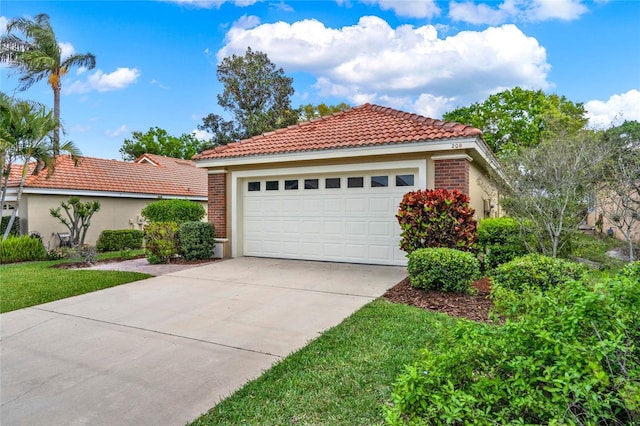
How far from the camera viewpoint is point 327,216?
9992mm

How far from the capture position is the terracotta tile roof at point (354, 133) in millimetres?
8617

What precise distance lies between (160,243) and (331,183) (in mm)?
5048

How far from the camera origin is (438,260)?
245 inches

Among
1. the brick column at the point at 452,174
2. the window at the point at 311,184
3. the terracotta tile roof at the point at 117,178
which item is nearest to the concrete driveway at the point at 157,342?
the brick column at the point at 452,174

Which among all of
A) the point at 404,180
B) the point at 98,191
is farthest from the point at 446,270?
the point at 98,191

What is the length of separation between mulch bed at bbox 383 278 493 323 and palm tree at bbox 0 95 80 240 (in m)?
12.6

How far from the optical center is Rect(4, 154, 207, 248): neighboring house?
47.4 ft

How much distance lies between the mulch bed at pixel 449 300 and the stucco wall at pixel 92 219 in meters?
14.3

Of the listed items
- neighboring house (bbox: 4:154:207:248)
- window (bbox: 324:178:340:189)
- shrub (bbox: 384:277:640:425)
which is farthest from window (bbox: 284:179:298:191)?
neighboring house (bbox: 4:154:207:248)

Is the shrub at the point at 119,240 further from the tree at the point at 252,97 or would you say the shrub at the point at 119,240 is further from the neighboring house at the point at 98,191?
the tree at the point at 252,97

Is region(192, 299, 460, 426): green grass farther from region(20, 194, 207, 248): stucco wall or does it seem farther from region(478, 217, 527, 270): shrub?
region(20, 194, 207, 248): stucco wall

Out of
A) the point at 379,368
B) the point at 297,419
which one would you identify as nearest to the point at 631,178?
the point at 379,368

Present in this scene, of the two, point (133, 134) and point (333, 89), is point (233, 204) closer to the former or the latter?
point (333, 89)

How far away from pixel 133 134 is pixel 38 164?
27.8 meters
